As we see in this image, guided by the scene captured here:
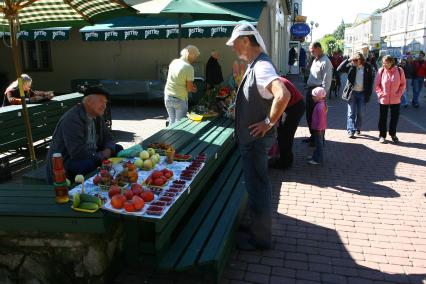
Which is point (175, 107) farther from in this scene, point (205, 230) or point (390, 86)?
point (390, 86)

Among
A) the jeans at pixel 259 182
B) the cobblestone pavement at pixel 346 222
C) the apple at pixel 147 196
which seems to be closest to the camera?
the apple at pixel 147 196

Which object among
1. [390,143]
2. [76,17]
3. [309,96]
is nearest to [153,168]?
[76,17]

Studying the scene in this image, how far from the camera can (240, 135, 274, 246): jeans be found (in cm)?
325

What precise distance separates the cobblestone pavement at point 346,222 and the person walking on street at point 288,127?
18cm

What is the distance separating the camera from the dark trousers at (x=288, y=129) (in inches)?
225

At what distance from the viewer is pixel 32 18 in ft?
16.3

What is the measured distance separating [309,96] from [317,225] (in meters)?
3.45

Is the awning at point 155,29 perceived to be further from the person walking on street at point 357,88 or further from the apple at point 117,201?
the apple at point 117,201

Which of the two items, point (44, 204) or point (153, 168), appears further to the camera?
point (153, 168)

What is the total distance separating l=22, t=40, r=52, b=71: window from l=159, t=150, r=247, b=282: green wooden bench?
45.7ft

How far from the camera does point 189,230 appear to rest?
131 inches

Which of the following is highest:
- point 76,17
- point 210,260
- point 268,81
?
point 76,17

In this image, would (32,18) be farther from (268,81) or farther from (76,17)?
(268,81)

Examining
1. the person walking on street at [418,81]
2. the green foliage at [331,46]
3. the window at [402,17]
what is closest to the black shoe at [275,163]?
the green foliage at [331,46]
